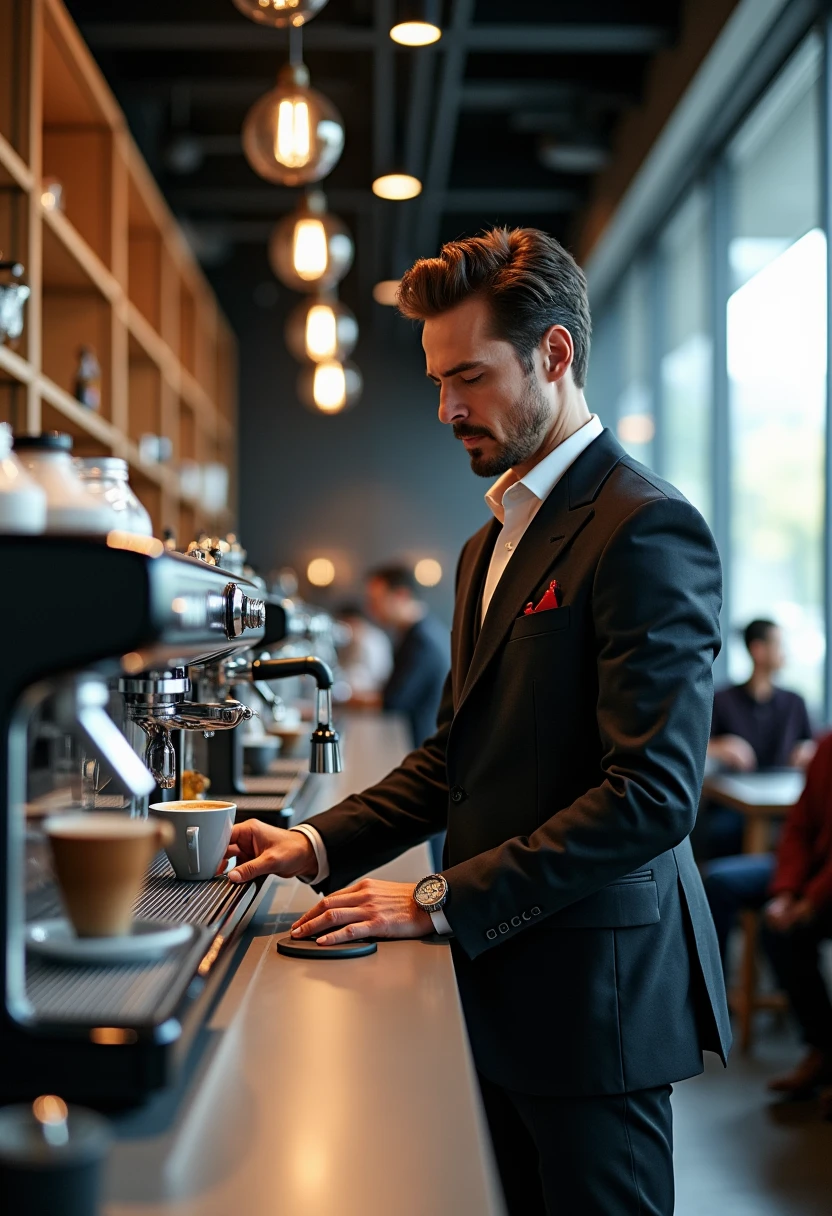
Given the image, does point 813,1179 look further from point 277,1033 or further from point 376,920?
point 277,1033

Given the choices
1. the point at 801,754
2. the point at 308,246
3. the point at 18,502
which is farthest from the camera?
the point at 801,754

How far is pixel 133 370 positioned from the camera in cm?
570

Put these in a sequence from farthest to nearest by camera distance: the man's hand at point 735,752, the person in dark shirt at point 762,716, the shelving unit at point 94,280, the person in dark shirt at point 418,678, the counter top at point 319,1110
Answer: the person in dark shirt at point 418,678, the person in dark shirt at point 762,716, the man's hand at point 735,752, the shelving unit at point 94,280, the counter top at point 319,1110

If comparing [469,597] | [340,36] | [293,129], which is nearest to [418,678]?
[340,36]

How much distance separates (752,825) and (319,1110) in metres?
3.62

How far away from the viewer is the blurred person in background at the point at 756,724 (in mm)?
5023

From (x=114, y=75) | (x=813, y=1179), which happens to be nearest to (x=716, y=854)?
(x=813, y=1179)

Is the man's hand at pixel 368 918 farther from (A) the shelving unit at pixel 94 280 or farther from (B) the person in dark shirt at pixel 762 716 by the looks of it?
(B) the person in dark shirt at pixel 762 716

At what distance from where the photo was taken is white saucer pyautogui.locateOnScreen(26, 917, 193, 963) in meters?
1.03

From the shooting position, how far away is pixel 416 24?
3.59 meters

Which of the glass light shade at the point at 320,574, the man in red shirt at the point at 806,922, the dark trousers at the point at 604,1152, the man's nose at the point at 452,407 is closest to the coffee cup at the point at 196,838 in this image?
the dark trousers at the point at 604,1152

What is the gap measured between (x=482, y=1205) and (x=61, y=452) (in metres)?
0.68

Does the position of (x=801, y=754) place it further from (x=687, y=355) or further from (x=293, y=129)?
(x=293, y=129)

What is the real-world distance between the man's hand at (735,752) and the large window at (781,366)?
0.37 metres
